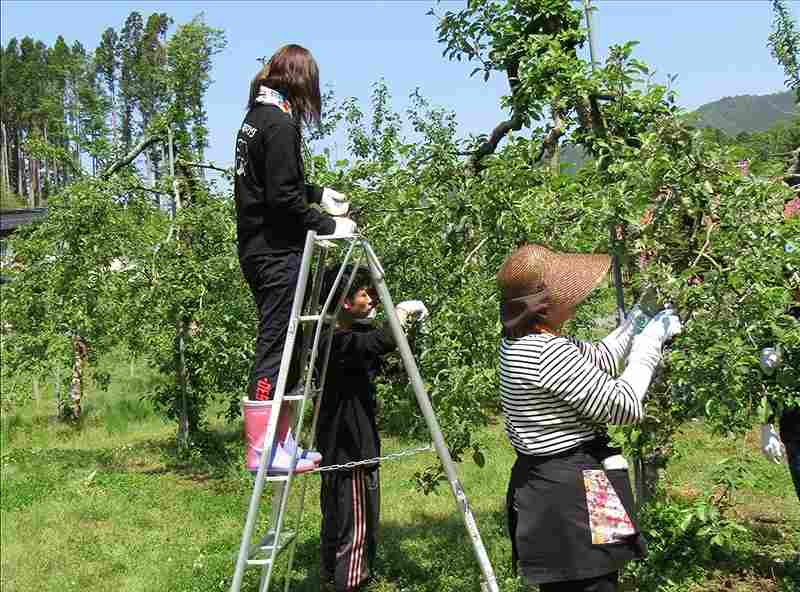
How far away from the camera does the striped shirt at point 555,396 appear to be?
2.41 metres

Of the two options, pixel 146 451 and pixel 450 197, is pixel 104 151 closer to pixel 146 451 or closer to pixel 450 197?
pixel 146 451

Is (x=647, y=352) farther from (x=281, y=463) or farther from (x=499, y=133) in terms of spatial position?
(x=499, y=133)

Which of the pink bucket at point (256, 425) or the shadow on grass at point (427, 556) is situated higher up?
the pink bucket at point (256, 425)

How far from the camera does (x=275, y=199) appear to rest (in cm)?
304

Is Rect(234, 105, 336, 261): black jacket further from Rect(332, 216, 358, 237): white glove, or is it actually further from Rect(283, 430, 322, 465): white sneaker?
Rect(283, 430, 322, 465): white sneaker

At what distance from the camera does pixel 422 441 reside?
7.45m

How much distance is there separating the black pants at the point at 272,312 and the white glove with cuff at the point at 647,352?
124 cm

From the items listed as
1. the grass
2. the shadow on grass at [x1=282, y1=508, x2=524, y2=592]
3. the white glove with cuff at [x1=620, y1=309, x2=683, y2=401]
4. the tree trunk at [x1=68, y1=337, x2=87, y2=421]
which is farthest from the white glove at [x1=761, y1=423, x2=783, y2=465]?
the tree trunk at [x1=68, y1=337, x2=87, y2=421]

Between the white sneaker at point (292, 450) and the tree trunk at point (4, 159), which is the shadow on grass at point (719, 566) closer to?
the white sneaker at point (292, 450)

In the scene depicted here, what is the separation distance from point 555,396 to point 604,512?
0.37m

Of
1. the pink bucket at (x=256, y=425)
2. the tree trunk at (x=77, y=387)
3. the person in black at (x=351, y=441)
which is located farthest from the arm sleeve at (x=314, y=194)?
the tree trunk at (x=77, y=387)

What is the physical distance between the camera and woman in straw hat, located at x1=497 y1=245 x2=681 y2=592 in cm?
244

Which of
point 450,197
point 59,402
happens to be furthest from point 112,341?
point 450,197

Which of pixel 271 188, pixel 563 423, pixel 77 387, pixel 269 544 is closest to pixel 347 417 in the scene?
pixel 269 544
